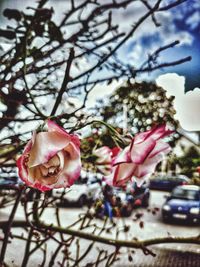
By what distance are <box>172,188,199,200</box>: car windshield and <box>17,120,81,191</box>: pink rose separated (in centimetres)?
1074

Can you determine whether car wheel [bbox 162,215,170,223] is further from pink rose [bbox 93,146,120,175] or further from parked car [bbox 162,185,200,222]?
pink rose [bbox 93,146,120,175]

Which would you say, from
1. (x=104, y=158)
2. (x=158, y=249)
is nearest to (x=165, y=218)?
(x=158, y=249)

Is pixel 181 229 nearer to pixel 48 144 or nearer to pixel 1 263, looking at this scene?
pixel 1 263

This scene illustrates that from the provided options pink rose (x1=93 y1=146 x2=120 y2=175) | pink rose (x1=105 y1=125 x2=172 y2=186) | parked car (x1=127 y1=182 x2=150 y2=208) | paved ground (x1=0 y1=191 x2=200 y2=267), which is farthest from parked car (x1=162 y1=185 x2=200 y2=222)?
pink rose (x1=105 y1=125 x2=172 y2=186)

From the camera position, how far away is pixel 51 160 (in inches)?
24.9

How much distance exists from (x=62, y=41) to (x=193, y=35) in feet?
2.15

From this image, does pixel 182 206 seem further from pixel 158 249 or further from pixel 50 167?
pixel 50 167

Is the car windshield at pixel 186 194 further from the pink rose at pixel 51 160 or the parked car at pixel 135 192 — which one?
the pink rose at pixel 51 160

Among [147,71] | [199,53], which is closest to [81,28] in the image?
[147,71]

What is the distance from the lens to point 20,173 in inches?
24.7

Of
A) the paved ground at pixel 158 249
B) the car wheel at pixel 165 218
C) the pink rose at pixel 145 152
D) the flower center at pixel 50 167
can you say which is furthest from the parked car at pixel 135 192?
the car wheel at pixel 165 218

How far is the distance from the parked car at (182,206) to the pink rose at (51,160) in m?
10.2

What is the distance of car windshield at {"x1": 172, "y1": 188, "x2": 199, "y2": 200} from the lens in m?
11.1

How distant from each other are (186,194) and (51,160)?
438 inches
